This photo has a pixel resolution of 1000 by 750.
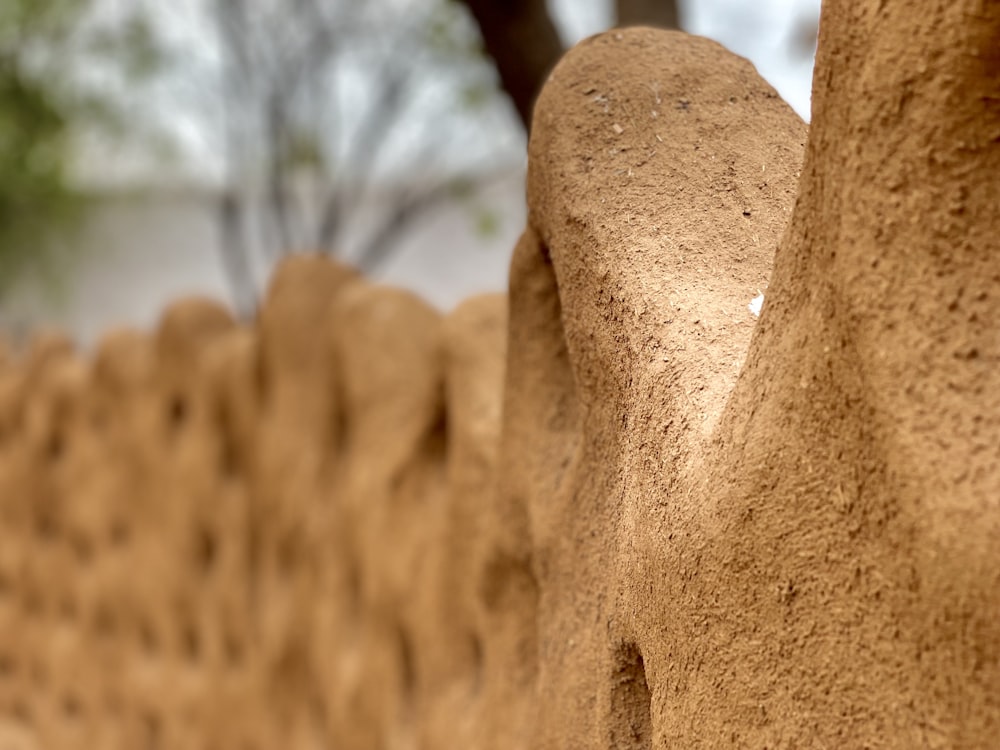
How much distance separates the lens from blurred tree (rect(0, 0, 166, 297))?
7012 millimetres

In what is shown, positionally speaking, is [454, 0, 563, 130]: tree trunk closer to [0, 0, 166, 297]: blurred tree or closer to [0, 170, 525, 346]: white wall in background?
[0, 0, 166, 297]: blurred tree

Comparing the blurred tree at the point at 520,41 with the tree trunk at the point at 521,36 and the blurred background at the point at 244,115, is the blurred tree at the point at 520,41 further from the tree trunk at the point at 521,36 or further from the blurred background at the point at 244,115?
the blurred background at the point at 244,115

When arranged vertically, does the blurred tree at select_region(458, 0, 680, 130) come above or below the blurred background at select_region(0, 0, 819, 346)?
below

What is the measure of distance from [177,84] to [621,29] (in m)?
6.51

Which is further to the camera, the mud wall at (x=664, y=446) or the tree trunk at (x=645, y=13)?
the tree trunk at (x=645, y=13)

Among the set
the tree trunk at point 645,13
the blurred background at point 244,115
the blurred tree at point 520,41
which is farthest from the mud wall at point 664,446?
the blurred background at point 244,115

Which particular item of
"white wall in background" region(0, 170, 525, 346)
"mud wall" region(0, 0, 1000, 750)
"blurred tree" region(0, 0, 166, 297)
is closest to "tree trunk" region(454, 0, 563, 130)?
"mud wall" region(0, 0, 1000, 750)

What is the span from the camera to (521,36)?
304cm

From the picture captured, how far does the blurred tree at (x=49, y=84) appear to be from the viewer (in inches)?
276

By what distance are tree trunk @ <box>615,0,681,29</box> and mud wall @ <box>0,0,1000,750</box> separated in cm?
126

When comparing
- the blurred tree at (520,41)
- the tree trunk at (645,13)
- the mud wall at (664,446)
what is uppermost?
the tree trunk at (645,13)

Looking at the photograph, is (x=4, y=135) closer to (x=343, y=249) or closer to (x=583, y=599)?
(x=343, y=249)

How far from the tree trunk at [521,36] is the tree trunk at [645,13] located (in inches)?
11.2

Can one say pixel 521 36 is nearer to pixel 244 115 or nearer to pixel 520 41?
pixel 520 41
